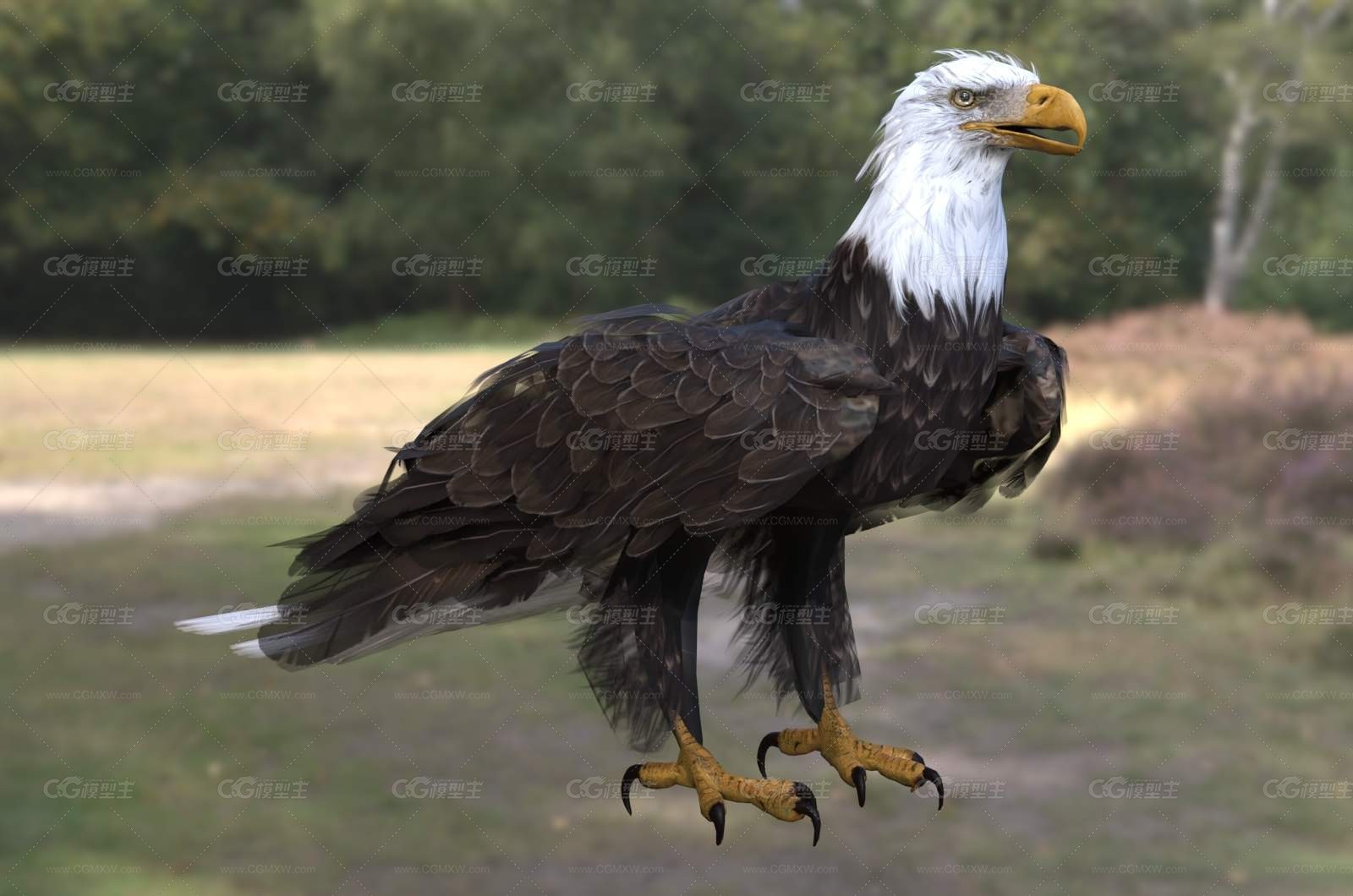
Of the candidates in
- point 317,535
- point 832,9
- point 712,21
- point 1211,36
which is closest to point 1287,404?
point 1211,36

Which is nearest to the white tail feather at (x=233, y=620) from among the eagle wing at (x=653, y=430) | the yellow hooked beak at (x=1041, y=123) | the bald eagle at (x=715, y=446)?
the bald eagle at (x=715, y=446)

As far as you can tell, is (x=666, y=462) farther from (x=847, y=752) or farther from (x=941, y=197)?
(x=847, y=752)

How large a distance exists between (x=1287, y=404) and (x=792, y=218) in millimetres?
11743

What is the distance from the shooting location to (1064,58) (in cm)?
1590

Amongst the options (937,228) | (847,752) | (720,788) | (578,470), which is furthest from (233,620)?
(937,228)

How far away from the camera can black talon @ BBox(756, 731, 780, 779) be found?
5.44 m

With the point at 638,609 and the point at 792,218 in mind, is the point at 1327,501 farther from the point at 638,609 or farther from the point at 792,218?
the point at 792,218

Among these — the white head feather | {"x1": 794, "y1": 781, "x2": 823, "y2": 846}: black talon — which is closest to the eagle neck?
the white head feather

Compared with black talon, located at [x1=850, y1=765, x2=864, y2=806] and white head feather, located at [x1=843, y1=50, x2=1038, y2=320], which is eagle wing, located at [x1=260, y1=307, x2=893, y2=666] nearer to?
white head feather, located at [x1=843, y1=50, x2=1038, y2=320]

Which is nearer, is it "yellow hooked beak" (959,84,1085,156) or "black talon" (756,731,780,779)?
"yellow hooked beak" (959,84,1085,156)

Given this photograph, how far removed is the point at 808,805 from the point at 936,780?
2.25ft

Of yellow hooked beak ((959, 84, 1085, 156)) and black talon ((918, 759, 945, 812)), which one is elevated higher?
yellow hooked beak ((959, 84, 1085, 156))

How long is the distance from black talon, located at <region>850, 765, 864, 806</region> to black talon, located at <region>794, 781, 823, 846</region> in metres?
0.50

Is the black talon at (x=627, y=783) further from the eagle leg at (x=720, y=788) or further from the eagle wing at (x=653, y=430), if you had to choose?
the eagle wing at (x=653, y=430)
